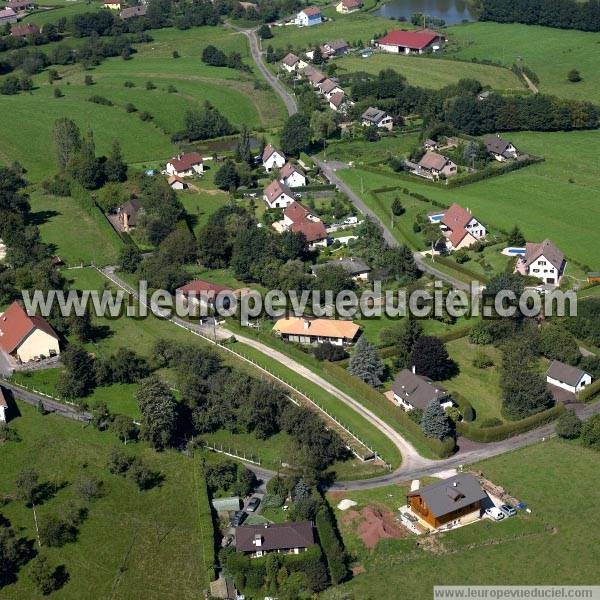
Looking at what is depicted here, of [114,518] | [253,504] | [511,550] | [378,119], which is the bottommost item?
[378,119]

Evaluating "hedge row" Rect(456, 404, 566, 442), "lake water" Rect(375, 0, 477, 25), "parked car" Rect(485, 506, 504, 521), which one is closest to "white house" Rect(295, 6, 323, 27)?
"lake water" Rect(375, 0, 477, 25)

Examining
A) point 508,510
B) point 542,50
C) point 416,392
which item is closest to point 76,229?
point 416,392

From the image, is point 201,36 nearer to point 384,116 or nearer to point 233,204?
point 384,116

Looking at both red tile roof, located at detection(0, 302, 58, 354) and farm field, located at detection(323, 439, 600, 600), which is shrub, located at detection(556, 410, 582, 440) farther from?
red tile roof, located at detection(0, 302, 58, 354)

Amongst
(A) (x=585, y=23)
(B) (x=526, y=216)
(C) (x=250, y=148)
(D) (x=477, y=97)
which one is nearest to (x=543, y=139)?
(D) (x=477, y=97)

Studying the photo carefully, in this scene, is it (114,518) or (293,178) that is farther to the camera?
(293,178)

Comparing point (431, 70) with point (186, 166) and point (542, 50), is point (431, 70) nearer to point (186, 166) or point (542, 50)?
point (542, 50)
